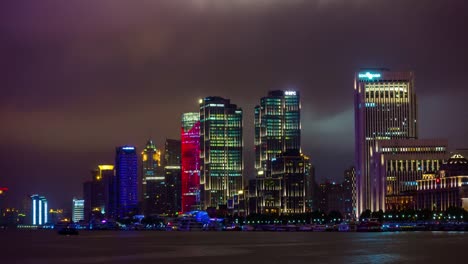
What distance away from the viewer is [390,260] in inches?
5271

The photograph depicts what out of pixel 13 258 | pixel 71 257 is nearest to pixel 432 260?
pixel 71 257

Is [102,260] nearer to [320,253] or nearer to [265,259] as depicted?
[265,259]

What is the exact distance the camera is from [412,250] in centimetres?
16050

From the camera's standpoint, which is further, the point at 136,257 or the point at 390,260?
the point at 136,257

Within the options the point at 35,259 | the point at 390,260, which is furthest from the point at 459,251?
the point at 35,259

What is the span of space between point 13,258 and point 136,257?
77.8ft

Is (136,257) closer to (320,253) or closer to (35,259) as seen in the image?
(35,259)

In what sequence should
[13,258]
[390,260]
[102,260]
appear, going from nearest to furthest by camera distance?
[390,260]
[102,260]
[13,258]

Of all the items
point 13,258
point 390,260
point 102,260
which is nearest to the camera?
point 390,260

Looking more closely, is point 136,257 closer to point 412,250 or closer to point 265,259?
point 265,259

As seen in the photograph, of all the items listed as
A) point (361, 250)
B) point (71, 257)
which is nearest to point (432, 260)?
point (361, 250)

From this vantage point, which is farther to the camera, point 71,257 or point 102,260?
point 71,257

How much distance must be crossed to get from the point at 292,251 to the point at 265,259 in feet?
85.6

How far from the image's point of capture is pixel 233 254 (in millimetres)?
159500
